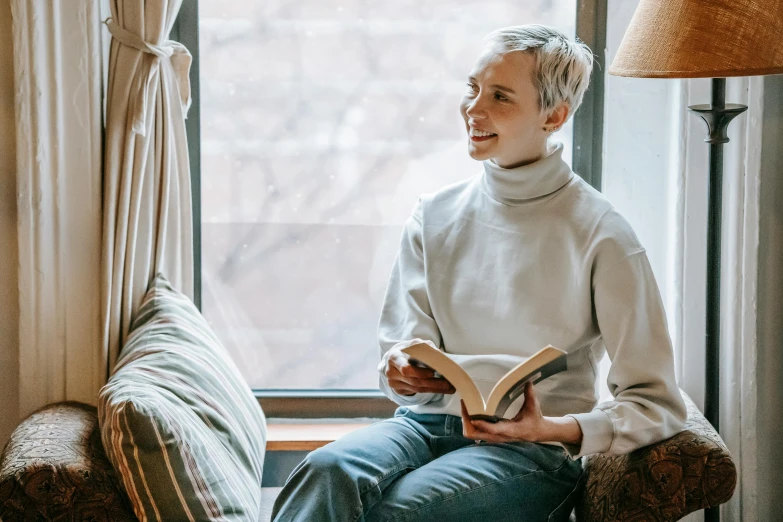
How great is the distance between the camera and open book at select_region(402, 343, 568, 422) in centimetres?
134

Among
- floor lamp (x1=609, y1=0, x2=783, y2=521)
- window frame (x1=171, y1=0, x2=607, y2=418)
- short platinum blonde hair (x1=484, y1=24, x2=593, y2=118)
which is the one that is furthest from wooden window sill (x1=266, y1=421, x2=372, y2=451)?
floor lamp (x1=609, y1=0, x2=783, y2=521)

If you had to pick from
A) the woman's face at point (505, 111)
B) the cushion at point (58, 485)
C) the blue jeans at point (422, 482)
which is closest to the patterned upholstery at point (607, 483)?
the cushion at point (58, 485)

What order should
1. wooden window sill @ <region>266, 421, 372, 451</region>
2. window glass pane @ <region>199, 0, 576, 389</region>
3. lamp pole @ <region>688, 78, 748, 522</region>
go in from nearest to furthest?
lamp pole @ <region>688, 78, 748, 522</region> < wooden window sill @ <region>266, 421, 372, 451</region> < window glass pane @ <region>199, 0, 576, 389</region>

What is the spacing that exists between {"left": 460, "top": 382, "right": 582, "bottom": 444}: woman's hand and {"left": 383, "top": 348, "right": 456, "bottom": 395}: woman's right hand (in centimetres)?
9

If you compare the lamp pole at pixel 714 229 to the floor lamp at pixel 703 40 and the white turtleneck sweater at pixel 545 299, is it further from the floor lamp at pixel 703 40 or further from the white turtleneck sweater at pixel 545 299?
the white turtleneck sweater at pixel 545 299

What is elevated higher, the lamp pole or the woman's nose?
the woman's nose

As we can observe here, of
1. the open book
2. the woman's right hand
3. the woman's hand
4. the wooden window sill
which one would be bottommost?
Answer: the wooden window sill

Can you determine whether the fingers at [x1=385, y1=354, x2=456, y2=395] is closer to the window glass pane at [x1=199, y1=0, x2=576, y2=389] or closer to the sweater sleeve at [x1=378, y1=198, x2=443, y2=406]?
the sweater sleeve at [x1=378, y1=198, x2=443, y2=406]

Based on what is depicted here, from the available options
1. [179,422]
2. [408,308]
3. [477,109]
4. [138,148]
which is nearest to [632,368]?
[408,308]

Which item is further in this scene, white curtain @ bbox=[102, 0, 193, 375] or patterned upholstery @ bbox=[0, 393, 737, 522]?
white curtain @ bbox=[102, 0, 193, 375]

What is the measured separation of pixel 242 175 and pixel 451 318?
80 cm

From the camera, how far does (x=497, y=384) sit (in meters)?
1.37

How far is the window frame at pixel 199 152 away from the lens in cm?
223

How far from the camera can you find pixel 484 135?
1.77 m
